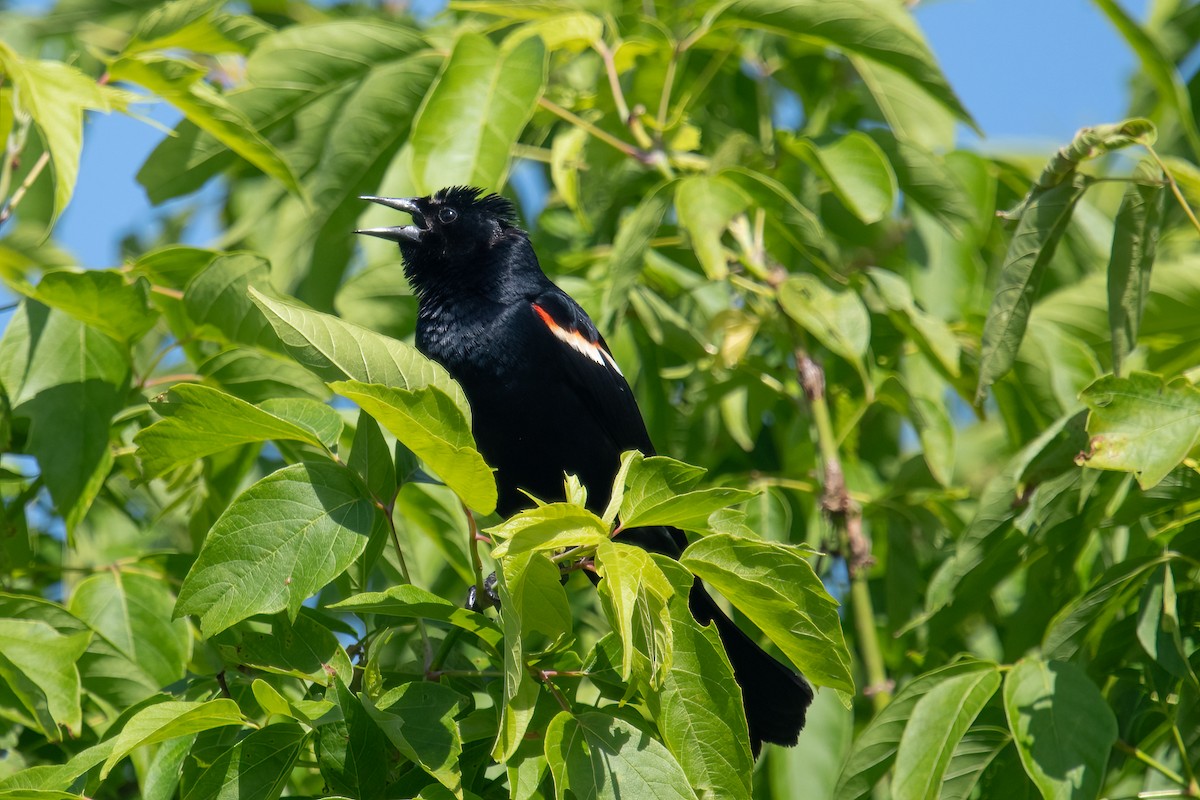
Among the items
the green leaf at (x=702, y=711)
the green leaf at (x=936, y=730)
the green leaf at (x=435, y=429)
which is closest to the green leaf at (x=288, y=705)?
the green leaf at (x=435, y=429)

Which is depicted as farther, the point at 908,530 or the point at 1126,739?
the point at 908,530

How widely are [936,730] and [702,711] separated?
590 millimetres

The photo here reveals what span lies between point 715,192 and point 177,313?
1155 mm

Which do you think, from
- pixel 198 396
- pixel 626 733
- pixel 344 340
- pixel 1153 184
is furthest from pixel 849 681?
pixel 1153 184

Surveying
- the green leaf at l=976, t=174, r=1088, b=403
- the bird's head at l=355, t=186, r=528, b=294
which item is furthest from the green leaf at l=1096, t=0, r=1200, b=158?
the bird's head at l=355, t=186, r=528, b=294

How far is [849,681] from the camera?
1548 mm

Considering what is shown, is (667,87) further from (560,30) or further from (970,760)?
(970,760)

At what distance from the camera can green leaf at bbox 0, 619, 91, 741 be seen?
75.2 inches

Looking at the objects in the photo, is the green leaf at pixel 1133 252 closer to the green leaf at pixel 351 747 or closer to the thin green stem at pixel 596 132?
the thin green stem at pixel 596 132

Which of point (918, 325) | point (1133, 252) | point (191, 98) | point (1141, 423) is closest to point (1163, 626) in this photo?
point (1141, 423)

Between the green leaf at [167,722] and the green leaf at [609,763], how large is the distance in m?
0.44

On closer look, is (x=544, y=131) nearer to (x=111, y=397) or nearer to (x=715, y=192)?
(x=715, y=192)

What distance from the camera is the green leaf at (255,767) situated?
1.56m

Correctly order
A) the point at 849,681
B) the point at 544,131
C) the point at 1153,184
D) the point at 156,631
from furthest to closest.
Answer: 1. the point at 544,131
2. the point at 156,631
3. the point at 1153,184
4. the point at 849,681
